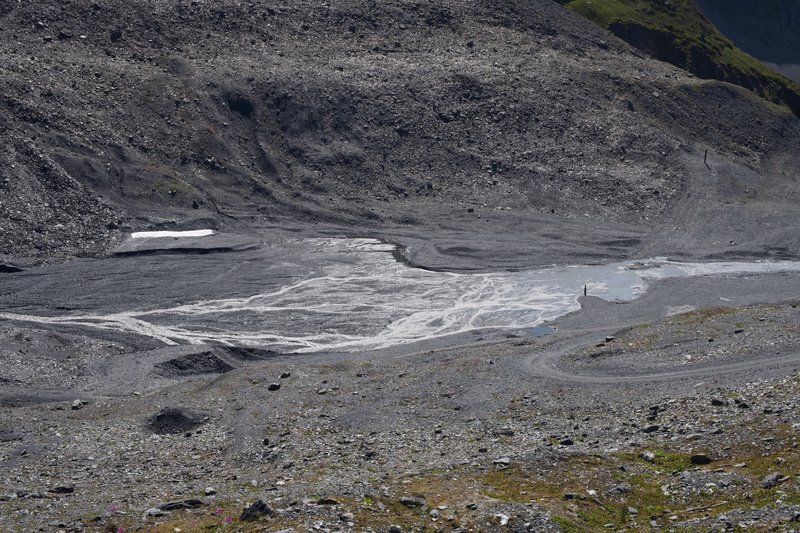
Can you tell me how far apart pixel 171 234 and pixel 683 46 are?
7383 centimetres

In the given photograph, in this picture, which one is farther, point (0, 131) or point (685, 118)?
point (685, 118)

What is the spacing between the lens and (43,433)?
44.5m

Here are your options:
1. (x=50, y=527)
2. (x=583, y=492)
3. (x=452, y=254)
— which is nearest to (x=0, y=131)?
(x=452, y=254)

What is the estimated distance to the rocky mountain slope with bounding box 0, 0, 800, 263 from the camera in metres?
84.8

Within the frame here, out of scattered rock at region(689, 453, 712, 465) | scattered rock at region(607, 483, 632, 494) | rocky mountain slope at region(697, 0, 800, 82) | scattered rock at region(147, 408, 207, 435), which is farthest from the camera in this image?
rocky mountain slope at region(697, 0, 800, 82)

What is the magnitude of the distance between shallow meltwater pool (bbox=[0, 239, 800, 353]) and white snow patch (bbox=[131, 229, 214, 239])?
7.54 meters

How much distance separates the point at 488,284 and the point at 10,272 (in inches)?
1179

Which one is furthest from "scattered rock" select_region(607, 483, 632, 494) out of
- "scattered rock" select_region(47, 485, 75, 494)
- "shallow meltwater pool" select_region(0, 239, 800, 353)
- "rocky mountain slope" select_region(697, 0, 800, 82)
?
"rocky mountain slope" select_region(697, 0, 800, 82)

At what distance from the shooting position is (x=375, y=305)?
69.0 metres

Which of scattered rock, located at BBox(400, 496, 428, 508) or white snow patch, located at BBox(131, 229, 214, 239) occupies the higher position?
white snow patch, located at BBox(131, 229, 214, 239)

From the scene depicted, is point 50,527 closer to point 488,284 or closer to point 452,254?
point 488,284

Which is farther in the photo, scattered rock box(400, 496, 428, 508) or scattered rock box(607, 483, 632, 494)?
scattered rock box(607, 483, 632, 494)

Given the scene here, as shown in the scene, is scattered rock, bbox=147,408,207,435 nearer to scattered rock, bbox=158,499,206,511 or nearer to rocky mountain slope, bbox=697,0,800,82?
scattered rock, bbox=158,499,206,511

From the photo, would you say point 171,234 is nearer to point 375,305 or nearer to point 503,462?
point 375,305
